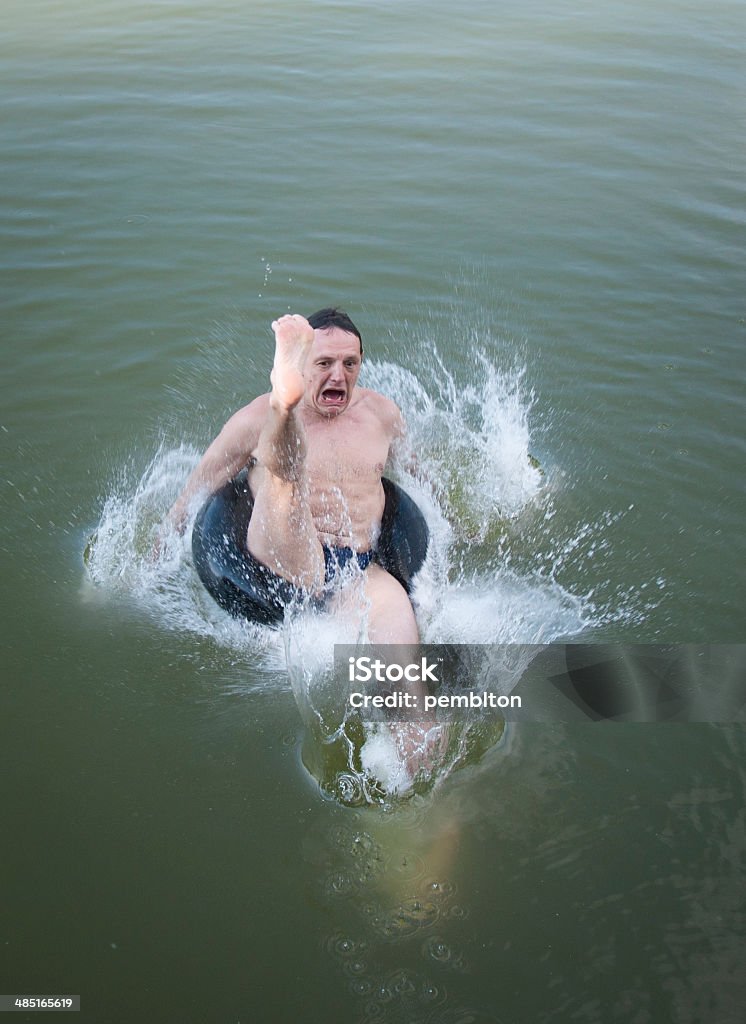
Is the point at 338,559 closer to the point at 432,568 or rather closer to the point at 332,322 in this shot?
the point at 432,568

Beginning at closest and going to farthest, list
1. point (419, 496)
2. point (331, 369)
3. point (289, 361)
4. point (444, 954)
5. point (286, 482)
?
point (444, 954) → point (289, 361) → point (286, 482) → point (331, 369) → point (419, 496)

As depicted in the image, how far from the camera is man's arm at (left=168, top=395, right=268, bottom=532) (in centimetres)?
417

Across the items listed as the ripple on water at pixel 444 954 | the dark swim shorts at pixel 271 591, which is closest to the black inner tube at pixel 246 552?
the dark swim shorts at pixel 271 591

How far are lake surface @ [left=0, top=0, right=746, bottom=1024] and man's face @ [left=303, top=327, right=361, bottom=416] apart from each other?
90 centimetres

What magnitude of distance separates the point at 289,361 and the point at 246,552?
923mm

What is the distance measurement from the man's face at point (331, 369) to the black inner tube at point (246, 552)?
47 cm

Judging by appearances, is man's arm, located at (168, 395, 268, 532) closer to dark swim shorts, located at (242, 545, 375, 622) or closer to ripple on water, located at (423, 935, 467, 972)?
dark swim shorts, located at (242, 545, 375, 622)

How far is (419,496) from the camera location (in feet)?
16.0

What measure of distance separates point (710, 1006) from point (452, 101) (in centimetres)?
955

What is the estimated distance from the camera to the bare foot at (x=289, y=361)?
337cm

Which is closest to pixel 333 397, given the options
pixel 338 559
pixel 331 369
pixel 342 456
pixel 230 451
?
pixel 331 369

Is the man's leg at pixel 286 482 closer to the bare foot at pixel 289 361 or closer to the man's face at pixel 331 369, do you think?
the bare foot at pixel 289 361

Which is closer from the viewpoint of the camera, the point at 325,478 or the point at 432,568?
the point at 325,478

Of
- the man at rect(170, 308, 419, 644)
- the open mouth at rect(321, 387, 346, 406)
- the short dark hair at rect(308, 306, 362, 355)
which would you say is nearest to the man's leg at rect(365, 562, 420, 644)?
the man at rect(170, 308, 419, 644)
